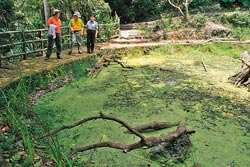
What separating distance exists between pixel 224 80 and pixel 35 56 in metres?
4.91

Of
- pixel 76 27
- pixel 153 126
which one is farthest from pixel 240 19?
pixel 153 126

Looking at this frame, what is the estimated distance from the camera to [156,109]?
5.05 metres

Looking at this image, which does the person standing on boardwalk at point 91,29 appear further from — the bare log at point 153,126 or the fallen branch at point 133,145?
the fallen branch at point 133,145

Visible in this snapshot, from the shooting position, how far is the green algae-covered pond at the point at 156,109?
3.51m

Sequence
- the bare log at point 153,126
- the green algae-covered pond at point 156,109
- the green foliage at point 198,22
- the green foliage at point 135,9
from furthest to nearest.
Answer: the green foliage at point 135,9
the green foliage at point 198,22
the bare log at point 153,126
the green algae-covered pond at point 156,109

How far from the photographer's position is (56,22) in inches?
273

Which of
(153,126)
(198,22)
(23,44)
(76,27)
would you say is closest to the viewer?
(153,126)

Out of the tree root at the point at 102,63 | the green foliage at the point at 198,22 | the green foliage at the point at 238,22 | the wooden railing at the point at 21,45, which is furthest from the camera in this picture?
the green foliage at the point at 198,22

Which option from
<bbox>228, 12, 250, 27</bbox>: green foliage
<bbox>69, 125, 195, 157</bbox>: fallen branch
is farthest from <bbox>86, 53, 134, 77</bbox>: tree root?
<bbox>228, 12, 250, 27</bbox>: green foliage

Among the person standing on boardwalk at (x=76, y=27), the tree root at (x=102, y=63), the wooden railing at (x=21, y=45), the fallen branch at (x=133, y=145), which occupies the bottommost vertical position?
the fallen branch at (x=133, y=145)

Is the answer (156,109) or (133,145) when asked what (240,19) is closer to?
(156,109)

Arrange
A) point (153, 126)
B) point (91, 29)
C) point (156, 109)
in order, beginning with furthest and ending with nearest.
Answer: point (91, 29)
point (156, 109)
point (153, 126)

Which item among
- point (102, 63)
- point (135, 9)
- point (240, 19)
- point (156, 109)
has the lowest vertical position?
point (156, 109)

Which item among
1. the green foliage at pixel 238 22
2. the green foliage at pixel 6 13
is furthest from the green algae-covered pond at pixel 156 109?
the green foliage at pixel 238 22
